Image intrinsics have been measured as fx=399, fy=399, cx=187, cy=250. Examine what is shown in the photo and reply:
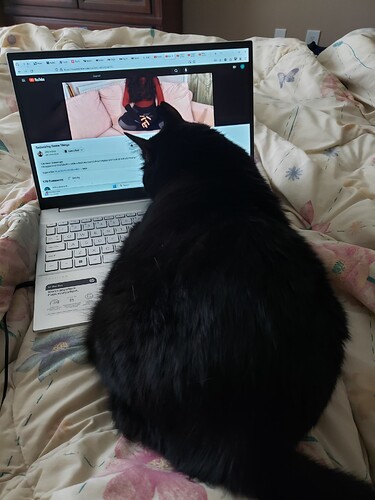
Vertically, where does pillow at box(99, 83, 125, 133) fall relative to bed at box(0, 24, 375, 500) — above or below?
above

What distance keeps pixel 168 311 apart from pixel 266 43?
1374 millimetres

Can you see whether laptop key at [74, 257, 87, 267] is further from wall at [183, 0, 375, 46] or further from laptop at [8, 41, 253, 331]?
wall at [183, 0, 375, 46]

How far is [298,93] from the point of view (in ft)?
4.41

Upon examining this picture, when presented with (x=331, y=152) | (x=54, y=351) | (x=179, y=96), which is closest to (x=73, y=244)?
(x=54, y=351)

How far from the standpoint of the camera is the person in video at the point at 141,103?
829 millimetres

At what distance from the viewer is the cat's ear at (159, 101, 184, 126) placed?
0.82m

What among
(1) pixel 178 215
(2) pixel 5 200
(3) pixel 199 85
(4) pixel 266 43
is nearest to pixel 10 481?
(1) pixel 178 215

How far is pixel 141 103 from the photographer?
84 cm

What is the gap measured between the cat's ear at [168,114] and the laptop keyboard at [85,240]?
207 millimetres

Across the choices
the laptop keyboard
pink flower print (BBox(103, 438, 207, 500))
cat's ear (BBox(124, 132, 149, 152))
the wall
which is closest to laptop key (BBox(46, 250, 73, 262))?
the laptop keyboard

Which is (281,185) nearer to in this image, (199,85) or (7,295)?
(199,85)

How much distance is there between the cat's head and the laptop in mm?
56

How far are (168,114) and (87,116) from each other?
17cm

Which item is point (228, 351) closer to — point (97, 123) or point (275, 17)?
point (97, 123)
